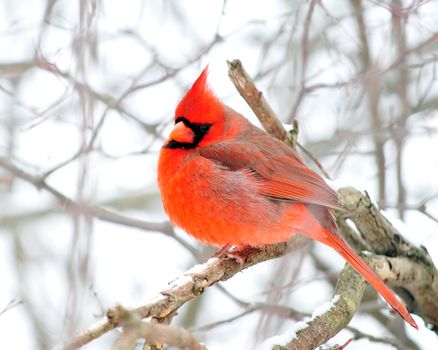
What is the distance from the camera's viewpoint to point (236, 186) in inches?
140

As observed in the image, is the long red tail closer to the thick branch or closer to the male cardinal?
the male cardinal

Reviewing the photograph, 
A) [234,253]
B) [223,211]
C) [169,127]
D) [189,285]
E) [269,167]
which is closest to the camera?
[189,285]

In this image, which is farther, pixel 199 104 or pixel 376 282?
pixel 199 104

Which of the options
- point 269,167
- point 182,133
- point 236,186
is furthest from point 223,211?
point 182,133

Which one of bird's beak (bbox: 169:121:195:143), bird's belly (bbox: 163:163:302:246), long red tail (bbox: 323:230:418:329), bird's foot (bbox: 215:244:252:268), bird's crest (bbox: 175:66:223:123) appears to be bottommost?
long red tail (bbox: 323:230:418:329)

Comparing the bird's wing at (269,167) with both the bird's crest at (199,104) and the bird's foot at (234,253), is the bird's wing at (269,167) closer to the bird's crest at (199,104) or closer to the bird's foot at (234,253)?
the bird's crest at (199,104)

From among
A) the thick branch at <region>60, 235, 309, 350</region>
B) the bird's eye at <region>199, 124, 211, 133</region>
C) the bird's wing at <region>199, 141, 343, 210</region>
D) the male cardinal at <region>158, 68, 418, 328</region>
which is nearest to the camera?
the thick branch at <region>60, 235, 309, 350</region>

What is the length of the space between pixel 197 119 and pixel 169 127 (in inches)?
54.5

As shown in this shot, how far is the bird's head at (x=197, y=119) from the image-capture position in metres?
3.65

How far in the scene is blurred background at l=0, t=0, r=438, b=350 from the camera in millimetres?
4102

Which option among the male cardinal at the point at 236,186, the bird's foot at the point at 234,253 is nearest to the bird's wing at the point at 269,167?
the male cardinal at the point at 236,186

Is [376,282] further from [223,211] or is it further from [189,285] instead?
[189,285]

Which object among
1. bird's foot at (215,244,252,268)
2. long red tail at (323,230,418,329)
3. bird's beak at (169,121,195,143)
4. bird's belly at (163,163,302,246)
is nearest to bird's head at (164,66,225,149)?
bird's beak at (169,121,195,143)

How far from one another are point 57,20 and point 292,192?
199cm
